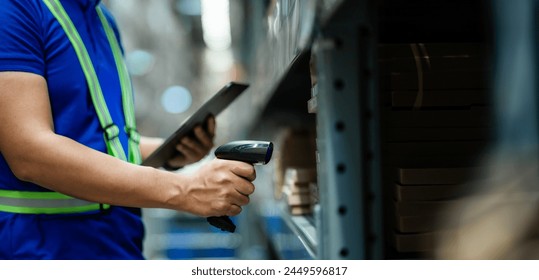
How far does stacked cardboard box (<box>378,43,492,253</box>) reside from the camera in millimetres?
1062

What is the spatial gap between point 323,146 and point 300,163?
135cm

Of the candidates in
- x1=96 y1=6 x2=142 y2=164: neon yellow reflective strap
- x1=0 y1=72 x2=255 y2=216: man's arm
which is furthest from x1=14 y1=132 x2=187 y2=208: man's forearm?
x1=96 y1=6 x2=142 y2=164: neon yellow reflective strap

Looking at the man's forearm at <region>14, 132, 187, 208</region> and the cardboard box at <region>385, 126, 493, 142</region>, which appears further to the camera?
the cardboard box at <region>385, 126, 493, 142</region>

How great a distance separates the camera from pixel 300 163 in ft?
7.49

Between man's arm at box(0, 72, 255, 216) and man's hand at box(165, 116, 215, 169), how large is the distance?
35cm

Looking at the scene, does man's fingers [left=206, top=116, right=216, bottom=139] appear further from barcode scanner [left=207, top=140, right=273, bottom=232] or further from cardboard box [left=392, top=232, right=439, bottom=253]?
cardboard box [left=392, top=232, right=439, bottom=253]

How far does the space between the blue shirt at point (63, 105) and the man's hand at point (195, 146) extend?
225mm

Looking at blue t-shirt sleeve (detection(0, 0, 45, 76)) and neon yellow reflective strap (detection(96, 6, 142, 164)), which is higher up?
blue t-shirt sleeve (detection(0, 0, 45, 76))

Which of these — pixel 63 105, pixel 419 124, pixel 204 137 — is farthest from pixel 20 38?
pixel 419 124

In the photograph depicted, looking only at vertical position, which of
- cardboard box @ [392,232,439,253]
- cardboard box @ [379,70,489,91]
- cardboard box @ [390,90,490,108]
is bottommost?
cardboard box @ [392,232,439,253]

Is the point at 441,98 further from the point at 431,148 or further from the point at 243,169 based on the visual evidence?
the point at 243,169

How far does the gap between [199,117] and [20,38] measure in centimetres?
46
